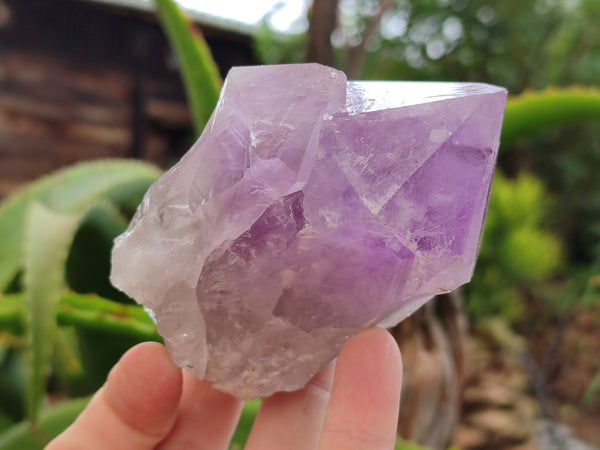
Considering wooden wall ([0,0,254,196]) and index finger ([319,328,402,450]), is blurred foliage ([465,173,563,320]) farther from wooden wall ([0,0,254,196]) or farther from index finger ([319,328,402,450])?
index finger ([319,328,402,450])

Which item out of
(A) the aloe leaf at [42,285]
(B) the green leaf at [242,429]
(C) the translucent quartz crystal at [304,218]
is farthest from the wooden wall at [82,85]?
(C) the translucent quartz crystal at [304,218]

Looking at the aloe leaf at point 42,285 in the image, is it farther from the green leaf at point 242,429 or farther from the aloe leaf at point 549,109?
the aloe leaf at point 549,109

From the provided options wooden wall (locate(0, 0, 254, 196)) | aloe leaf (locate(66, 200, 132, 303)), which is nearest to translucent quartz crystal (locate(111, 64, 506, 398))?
aloe leaf (locate(66, 200, 132, 303))

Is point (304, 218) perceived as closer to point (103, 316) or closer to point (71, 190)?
point (103, 316)

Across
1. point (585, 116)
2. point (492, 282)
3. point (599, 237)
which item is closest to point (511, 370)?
point (492, 282)

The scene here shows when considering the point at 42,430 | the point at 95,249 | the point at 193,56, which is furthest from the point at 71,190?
the point at 42,430

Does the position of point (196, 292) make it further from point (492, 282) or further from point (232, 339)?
point (492, 282)

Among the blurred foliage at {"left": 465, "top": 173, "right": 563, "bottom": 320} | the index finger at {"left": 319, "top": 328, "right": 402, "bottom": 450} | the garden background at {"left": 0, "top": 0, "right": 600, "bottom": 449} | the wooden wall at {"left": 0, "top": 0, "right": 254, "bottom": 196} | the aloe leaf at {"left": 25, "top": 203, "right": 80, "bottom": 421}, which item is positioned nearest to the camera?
the index finger at {"left": 319, "top": 328, "right": 402, "bottom": 450}
